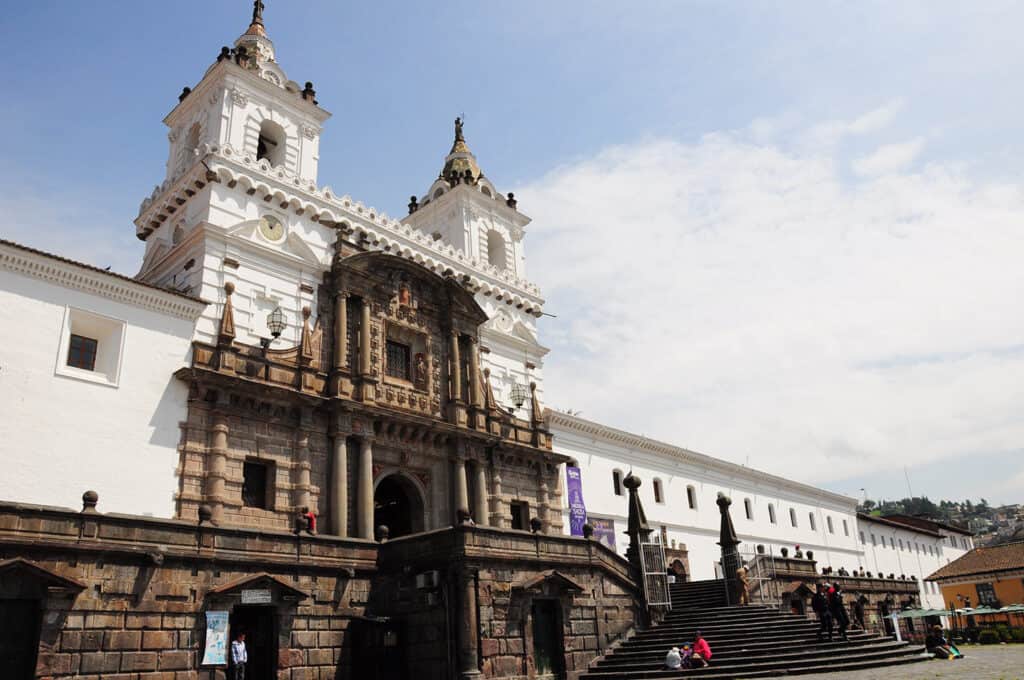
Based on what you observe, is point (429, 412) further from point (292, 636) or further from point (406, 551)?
point (292, 636)

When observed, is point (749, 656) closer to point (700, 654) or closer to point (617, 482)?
point (700, 654)

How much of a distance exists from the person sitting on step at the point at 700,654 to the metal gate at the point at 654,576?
368cm

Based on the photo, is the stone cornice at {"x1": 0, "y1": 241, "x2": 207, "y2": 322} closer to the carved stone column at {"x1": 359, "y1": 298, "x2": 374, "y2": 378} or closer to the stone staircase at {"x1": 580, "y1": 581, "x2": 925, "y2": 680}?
the carved stone column at {"x1": 359, "y1": 298, "x2": 374, "y2": 378}

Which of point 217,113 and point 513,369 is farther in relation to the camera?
point 513,369

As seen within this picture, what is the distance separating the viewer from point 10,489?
1897 cm

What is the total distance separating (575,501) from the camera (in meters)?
35.7

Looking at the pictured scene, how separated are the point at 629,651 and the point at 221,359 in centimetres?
1468

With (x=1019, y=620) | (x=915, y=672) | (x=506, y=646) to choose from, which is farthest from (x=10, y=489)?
(x=1019, y=620)

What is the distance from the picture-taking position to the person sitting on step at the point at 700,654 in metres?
21.2

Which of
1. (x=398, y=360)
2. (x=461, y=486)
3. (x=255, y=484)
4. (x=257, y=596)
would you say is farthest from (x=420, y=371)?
(x=257, y=596)

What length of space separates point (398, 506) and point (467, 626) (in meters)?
10.4

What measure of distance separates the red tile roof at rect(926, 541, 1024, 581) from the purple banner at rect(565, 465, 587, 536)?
3643 cm

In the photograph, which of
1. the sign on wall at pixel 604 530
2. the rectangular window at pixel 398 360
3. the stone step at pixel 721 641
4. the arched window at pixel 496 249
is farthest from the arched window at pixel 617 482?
the stone step at pixel 721 641

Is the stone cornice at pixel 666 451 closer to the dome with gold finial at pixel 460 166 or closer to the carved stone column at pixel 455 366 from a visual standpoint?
the carved stone column at pixel 455 366
